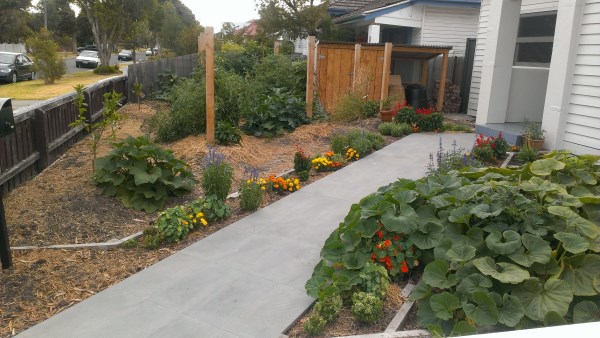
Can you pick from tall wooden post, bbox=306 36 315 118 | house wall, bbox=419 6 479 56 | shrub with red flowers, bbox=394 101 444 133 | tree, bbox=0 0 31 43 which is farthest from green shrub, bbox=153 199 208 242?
tree, bbox=0 0 31 43

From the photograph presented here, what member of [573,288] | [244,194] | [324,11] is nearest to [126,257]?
[244,194]

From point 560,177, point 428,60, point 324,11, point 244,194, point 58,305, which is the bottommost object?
point 58,305

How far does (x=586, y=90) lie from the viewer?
24.3 ft

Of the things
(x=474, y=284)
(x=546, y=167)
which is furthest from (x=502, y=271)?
A: (x=546, y=167)

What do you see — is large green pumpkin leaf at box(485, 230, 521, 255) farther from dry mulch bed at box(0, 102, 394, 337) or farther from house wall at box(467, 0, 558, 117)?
house wall at box(467, 0, 558, 117)

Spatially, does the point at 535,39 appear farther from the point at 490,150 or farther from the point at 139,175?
the point at 139,175

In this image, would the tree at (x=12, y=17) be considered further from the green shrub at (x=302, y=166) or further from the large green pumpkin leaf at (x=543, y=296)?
the large green pumpkin leaf at (x=543, y=296)

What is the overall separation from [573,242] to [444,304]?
102 cm

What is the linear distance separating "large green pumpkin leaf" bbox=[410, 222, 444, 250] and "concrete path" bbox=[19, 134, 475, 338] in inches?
38.8

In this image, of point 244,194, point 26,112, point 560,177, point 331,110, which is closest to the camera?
point 560,177

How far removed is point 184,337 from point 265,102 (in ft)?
26.5

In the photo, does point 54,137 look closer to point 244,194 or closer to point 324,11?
point 244,194

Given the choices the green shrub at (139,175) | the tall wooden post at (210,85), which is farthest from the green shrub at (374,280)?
the tall wooden post at (210,85)

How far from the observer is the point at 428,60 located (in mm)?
14750
